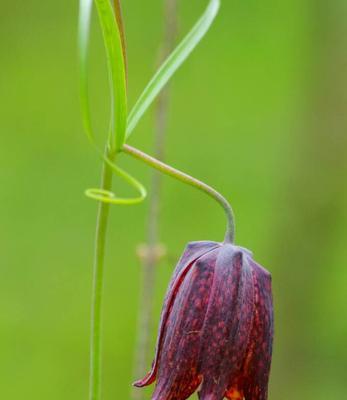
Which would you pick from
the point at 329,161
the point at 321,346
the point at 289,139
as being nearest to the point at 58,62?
the point at 289,139

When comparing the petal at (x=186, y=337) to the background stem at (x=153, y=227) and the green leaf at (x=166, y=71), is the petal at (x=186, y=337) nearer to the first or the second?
the green leaf at (x=166, y=71)

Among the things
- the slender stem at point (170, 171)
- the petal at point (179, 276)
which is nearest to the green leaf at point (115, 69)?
the slender stem at point (170, 171)

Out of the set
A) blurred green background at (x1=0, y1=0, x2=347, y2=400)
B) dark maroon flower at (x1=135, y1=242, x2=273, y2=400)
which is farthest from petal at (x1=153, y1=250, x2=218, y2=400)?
blurred green background at (x1=0, y1=0, x2=347, y2=400)

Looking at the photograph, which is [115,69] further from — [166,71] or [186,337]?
[186,337]

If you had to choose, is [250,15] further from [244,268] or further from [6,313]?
[244,268]

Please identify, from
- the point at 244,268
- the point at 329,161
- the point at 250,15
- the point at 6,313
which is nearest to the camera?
the point at 244,268

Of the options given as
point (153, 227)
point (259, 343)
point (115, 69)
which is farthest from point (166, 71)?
point (153, 227)
